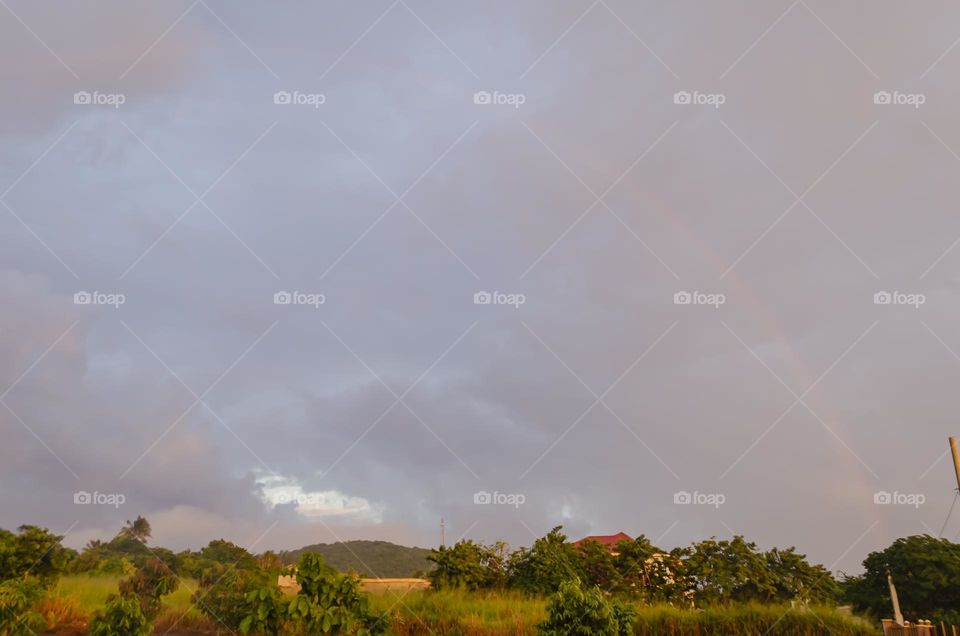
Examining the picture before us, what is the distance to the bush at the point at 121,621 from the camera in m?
13.4

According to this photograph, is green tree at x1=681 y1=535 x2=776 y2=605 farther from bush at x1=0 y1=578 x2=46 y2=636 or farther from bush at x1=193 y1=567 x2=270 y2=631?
bush at x1=0 y1=578 x2=46 y2=636

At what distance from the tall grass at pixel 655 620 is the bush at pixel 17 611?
736 cm

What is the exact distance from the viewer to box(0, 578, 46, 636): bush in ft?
47.2

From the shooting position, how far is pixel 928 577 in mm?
20797

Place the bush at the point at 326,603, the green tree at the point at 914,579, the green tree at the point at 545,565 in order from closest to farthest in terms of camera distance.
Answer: the bush at the point at 326,603 → the green tree at the point at 914,579 → the green tree at the point at 545,565

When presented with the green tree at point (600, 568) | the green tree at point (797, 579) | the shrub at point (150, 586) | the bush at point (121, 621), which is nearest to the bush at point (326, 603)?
the bush at point (121, 621)

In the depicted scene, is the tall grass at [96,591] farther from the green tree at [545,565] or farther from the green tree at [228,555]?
the green tree at [545,565]

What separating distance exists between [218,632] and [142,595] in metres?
1.99

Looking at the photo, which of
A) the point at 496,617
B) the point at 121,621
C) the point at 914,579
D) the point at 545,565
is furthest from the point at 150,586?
the point at 914,579

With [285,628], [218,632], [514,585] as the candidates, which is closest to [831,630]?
[514,585]

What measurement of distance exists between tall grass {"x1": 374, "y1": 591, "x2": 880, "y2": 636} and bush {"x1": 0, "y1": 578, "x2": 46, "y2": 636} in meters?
7.36

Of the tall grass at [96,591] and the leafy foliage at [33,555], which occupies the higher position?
the leafy foliage at [33,555]

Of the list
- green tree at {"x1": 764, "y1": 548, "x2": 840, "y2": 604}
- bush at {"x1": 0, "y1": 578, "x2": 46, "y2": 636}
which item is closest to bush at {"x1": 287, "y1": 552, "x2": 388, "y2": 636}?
Answer: bush at {"x1": 0, "y1": 578, "x2": 46, "y2": 636}

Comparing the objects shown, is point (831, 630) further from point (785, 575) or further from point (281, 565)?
point (281, 565)
